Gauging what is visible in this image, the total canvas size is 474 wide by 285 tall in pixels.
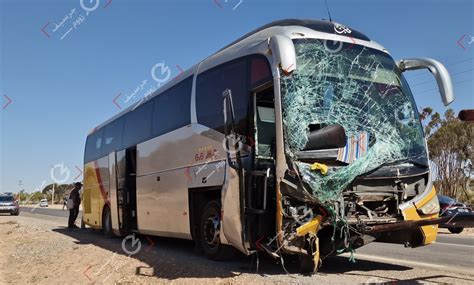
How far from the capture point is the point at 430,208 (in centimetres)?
718

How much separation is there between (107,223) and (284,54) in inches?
436

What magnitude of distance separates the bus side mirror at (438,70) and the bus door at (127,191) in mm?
7555

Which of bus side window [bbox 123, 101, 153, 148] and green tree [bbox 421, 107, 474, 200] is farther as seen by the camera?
green tree [bbox 421, 107, 474, 200]

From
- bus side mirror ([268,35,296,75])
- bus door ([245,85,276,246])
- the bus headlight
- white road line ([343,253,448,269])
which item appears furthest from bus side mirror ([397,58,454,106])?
white road line ([343,253,448,269])

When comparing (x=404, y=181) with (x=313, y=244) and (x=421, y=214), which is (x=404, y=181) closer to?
(x=421, y=214)

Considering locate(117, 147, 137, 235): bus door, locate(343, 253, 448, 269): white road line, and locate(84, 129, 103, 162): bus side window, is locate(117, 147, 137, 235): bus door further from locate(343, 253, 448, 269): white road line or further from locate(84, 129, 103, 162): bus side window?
locate(343, 253, 448, 269): white road line

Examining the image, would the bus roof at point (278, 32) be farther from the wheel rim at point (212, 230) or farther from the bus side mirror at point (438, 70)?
the wheel rim at point (212, 230)

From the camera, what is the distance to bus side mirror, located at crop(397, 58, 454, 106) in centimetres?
739

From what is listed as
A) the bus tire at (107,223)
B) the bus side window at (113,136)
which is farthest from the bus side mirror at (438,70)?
the bus tire at (107,223)

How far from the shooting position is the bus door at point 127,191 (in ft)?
42.5

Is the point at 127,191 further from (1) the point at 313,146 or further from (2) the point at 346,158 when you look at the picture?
(2) the point at 346,158

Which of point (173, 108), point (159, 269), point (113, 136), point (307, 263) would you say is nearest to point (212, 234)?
point (159, 269)

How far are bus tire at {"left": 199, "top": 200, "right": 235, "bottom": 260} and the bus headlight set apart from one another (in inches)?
134

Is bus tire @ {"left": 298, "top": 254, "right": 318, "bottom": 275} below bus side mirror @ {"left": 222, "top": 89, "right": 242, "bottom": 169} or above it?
below
